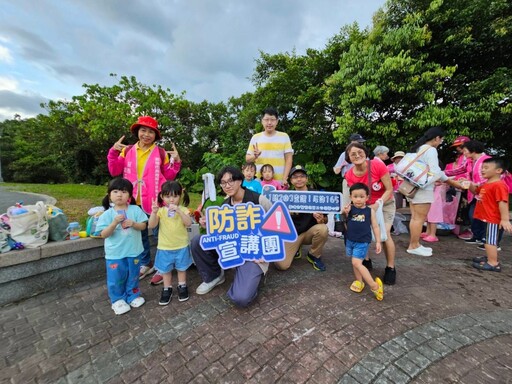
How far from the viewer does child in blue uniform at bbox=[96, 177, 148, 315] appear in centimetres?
266

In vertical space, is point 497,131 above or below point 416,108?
below

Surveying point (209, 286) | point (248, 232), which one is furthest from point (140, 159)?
point (209, 286)

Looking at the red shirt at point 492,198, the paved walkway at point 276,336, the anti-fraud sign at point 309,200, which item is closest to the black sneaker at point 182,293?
the paved walkway at point 276,336

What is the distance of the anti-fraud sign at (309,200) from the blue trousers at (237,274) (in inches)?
36.2

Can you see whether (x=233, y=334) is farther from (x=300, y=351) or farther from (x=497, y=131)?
(x=497, y=131)

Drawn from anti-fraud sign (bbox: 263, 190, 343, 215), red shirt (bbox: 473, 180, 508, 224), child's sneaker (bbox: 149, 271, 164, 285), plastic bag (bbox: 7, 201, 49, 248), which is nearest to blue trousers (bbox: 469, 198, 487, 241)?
red shirt (bbox: 473, 180, 508, 224)

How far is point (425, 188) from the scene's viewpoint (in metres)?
4.09

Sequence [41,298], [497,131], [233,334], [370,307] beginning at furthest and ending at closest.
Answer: [497,131]
[41,298]
[370,307]
[233,334]

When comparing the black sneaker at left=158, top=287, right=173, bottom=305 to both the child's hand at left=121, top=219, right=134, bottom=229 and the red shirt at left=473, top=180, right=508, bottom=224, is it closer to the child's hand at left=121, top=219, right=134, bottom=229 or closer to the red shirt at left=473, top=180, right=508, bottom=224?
the child's hand at left=121, top=219, right=134, bottom=229

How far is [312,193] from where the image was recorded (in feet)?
10.3

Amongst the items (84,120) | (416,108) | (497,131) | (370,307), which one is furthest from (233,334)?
(84,120)

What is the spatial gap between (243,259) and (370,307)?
1545mm

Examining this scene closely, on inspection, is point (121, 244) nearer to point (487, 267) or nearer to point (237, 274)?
point (237, 274)

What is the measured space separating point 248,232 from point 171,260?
3.31 ft
